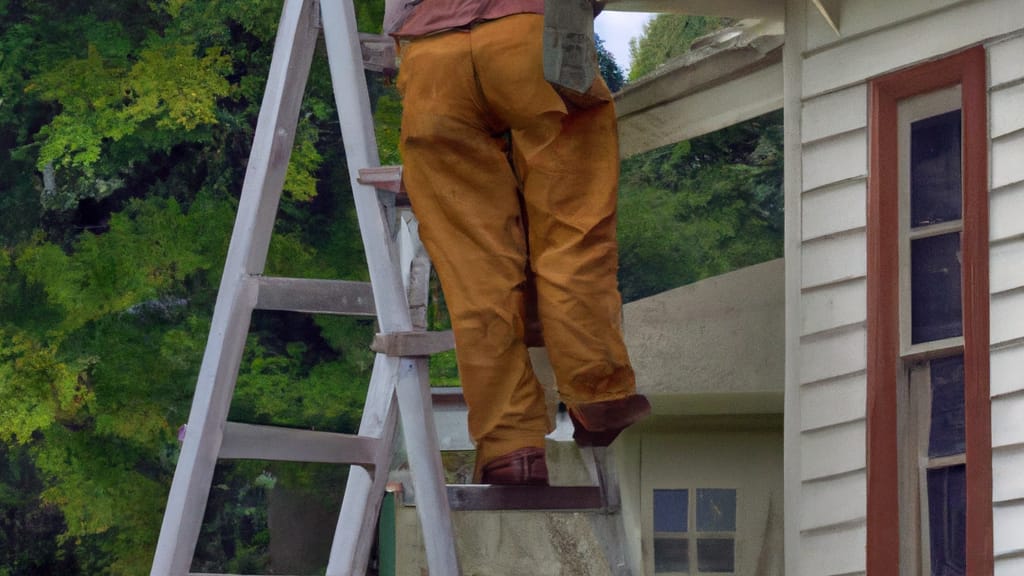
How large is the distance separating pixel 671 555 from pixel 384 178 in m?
3.13

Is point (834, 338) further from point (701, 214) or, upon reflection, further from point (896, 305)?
point (701, 214)

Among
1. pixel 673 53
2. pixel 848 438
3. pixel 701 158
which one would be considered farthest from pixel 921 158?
pixel 673 53

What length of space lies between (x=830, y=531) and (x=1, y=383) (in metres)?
7.57

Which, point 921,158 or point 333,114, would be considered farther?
point 333,114

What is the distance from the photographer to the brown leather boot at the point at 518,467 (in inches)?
187

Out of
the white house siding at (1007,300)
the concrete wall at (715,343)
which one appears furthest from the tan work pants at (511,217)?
the concrete wall at (715,343)

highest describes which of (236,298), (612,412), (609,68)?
(609,68)

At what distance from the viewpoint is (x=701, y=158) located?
52.9ft

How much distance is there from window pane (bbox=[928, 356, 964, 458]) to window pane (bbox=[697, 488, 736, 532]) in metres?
2.57

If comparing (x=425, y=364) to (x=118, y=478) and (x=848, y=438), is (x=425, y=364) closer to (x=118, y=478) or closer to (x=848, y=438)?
(x=848, y=438)

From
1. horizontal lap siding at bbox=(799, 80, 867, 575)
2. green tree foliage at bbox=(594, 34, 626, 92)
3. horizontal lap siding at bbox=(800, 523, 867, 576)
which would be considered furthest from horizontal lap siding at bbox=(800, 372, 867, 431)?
green tree foliage at bbox=(594, 34, 626, 92)

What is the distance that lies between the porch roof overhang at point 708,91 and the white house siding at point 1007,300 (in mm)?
1212

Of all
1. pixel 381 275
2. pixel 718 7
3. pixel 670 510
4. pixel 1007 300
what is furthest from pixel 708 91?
pixel 670 510

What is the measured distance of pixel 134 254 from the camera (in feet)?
38.3
